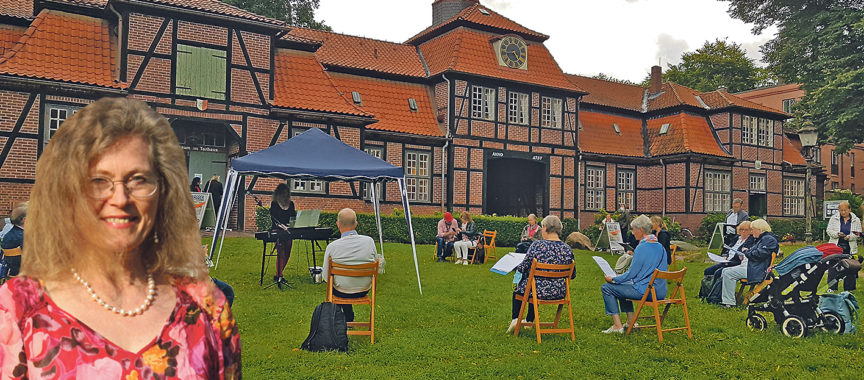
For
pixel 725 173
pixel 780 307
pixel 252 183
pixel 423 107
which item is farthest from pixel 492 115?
pixel 780 307

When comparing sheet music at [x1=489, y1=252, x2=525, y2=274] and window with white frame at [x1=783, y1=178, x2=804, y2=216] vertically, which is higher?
window with white frame at [x1=783, y1=178, x2=804, y2=216]

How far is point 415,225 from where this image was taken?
21.2m

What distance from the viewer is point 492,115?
87.3ft

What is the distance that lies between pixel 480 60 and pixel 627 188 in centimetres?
1079

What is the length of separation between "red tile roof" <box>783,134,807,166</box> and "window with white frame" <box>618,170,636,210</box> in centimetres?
868

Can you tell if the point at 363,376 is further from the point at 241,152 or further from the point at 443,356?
the point at 241,152

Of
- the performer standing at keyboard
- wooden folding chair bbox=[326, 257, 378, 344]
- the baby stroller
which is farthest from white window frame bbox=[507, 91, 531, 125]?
wooden folding chair bbox=[326, 257, 378, 344]

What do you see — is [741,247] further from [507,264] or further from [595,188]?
[595,188]

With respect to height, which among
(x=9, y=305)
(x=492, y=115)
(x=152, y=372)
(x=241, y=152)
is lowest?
(x=152, y=372)

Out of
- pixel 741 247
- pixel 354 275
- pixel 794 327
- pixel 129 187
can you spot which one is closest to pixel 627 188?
pixel 741 247

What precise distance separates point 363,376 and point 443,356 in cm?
110

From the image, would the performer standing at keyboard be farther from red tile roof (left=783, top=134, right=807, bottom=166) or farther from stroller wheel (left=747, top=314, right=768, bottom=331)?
red tile roof (left=783, top=134, right=807, bottom=166)

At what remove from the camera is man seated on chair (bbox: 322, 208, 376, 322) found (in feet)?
24.9

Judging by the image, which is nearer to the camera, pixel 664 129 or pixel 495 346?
pixel 495 346
